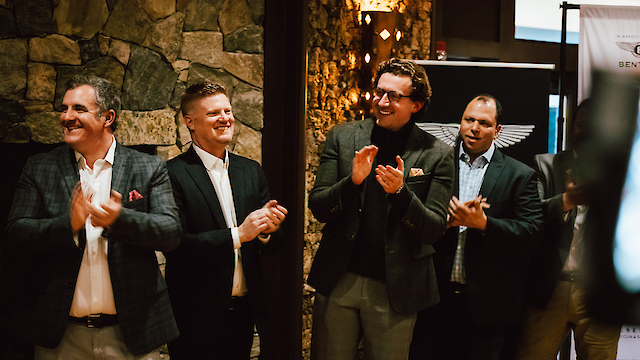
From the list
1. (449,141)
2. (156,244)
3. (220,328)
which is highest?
(449,141)

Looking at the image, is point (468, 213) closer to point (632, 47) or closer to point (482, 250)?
point (482, 250)

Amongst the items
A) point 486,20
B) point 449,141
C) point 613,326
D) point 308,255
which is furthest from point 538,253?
point 613,326

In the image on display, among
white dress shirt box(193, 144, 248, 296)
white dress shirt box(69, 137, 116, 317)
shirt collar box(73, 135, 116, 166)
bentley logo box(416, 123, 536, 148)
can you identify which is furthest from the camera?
bentley logo box(416, 123, 536, 148)

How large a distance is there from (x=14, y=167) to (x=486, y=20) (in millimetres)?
3297

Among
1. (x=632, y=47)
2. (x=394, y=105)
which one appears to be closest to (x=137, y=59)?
(x=394, y=105)

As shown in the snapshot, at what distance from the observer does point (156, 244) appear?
1.92m

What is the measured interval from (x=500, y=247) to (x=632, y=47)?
183cm

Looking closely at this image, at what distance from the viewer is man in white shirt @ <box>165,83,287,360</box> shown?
6.95ft

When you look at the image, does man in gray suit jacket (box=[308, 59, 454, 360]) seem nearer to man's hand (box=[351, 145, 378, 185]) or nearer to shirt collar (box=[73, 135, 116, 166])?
man's hand (box=[351, 145, 378, 185])

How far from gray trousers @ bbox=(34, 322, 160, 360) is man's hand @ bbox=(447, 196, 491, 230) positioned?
158cm

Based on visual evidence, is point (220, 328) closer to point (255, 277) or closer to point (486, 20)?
point (255, 277)

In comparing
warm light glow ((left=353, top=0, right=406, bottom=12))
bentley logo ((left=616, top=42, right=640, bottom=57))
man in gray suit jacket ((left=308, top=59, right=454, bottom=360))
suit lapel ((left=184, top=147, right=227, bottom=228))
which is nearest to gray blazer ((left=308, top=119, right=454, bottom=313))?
man in gray suit jacket ((left=308, top=59, right=454, bottom=360))

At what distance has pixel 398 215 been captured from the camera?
84.4 inches

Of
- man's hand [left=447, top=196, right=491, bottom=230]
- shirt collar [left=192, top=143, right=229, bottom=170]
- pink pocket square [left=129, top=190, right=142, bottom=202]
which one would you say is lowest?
man's hand [left=447, top=196, right=491, bottom=230]
